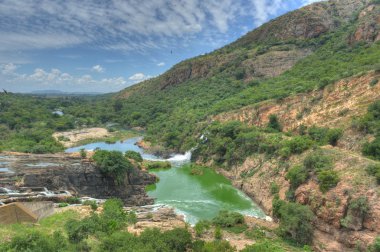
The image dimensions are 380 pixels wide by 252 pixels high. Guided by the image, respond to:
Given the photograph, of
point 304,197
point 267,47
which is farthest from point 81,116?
point 304,197

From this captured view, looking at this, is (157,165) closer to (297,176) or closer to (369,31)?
(297,176)

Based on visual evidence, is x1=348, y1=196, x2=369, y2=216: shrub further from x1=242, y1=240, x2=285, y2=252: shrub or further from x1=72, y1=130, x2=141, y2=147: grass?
x1=72, y1=130, x2=141, y2=147: grass

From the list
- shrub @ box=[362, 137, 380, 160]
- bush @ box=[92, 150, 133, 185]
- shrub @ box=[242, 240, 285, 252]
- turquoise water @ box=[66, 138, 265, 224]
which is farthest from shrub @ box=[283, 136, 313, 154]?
bush @ box=[92, 150, 133, 185]

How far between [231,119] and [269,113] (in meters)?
7.73

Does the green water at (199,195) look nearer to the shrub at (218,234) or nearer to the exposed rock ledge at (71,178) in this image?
the exposed rock ledge at (71,178)

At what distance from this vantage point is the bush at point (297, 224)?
23703 mm

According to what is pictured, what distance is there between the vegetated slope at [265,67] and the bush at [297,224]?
1000 inches

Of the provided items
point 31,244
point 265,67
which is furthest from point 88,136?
point 31,244

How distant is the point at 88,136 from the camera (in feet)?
254

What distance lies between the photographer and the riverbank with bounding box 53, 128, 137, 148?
2758 inches

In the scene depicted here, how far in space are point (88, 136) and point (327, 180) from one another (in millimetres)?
61583

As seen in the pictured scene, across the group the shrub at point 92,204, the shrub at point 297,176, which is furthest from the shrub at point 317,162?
the shrub at point 92,204

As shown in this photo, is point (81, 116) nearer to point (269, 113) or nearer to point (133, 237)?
point (269, 113)

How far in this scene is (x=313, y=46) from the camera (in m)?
80.5
